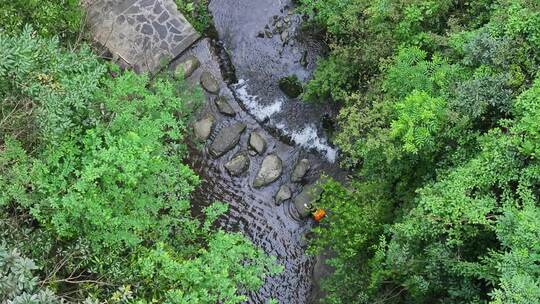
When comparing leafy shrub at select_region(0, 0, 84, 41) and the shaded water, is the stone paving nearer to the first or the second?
the shaded water

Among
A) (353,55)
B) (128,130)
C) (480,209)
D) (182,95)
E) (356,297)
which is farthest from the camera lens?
(182,95)

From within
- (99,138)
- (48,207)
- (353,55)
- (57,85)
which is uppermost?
(353,55)

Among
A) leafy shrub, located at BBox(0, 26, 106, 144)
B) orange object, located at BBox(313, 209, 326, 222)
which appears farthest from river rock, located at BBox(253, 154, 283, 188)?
leafy shrub, located at BBox(0, 26, 106, 144)

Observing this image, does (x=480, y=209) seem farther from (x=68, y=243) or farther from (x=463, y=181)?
(x=68, y=243)

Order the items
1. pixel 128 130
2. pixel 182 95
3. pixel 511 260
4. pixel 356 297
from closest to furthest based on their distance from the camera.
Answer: pixel 511 260 → pixel 128 130 → pixel 356 297 → pixel 182 95

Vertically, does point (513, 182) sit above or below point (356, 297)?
above

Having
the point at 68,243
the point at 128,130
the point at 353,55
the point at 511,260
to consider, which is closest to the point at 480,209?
the point at 511,260

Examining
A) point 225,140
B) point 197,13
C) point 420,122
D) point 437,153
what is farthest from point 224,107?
point 437,153
